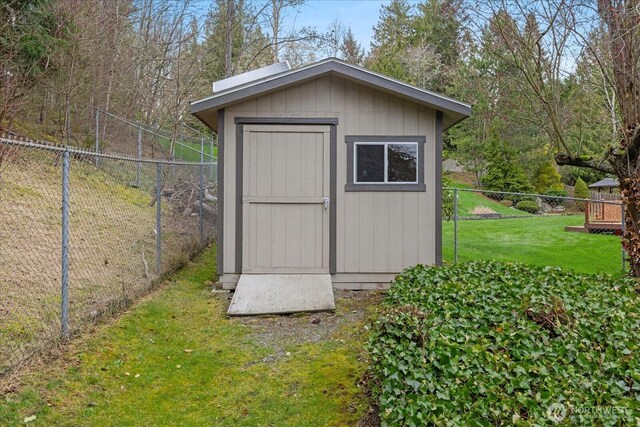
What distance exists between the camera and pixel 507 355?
2.81 metres

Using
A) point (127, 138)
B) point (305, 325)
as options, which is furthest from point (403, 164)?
point (127, 138)

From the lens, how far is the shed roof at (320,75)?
238 inches

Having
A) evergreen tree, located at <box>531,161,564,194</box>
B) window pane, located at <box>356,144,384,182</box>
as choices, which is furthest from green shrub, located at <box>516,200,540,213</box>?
window pane, located at <box>356,144,384,182</box>

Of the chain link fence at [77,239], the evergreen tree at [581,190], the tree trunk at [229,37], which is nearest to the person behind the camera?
the chain link fence at [77,239]

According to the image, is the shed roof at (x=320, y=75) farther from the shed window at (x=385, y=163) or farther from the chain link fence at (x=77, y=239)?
the chain link fence at (x=77, y=239)

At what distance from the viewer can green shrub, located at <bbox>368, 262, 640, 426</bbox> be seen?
231cm

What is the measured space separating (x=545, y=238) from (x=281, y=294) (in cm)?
873

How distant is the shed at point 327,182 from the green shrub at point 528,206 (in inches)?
603

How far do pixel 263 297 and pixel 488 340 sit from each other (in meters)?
3.10

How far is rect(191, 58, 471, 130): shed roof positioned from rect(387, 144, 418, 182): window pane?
2.19 feet

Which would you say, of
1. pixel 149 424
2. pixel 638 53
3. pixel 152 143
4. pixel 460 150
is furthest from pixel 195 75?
pixel 460 150

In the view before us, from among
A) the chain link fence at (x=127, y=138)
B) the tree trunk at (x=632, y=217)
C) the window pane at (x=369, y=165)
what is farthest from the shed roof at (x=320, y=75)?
the chain link fence at (x=127, y=138)

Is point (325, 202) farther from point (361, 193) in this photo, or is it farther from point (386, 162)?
point (386, 162)

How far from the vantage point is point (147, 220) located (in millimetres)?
8391
